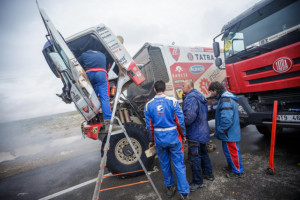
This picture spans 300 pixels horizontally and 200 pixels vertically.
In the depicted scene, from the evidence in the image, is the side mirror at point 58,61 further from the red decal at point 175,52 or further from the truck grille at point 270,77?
the truck grille at point 270,77

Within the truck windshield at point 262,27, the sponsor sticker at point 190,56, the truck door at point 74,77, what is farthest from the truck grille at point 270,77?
the truck door at point 74,77

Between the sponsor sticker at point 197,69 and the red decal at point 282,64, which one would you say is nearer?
the red decal at point 282,64

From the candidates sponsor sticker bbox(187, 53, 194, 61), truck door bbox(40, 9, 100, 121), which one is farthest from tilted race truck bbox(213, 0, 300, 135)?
truck door bbox(40, 9, 100, 121)

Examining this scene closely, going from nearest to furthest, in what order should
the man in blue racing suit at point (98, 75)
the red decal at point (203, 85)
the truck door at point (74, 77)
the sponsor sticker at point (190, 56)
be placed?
the truck door at point (74, 77) < the man in blue racing suit at point (98, 75) < the sponsor sticker at point (190, 56) < the red decal at point (203, 85)

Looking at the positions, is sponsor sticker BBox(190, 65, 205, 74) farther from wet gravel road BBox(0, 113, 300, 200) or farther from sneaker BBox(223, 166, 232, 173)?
sneaker BBox(223, 166, 232, 173)

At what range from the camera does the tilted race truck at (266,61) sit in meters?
2.72

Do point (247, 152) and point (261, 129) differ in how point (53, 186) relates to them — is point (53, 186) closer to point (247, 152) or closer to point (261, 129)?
point (247, 152)

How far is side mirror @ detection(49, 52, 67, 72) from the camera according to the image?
2.52 m

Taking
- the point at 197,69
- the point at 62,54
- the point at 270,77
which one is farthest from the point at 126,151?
the point at 270,77

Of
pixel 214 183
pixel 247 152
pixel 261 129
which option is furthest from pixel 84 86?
pixel 261 129

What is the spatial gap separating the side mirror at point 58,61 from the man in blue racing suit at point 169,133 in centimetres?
178

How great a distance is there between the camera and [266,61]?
120 inches

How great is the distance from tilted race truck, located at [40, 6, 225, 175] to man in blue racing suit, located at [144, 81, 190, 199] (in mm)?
835

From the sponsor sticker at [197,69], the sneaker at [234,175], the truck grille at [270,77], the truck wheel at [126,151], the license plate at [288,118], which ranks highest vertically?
the sponsor sticker at [197,69]
